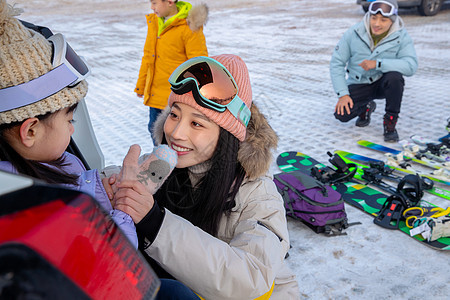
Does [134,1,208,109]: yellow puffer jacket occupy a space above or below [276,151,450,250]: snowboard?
above

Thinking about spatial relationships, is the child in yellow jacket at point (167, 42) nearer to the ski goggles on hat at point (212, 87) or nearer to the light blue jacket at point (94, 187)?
the ski goggles on hat at point (212, 87)

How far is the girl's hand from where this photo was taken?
1.37m

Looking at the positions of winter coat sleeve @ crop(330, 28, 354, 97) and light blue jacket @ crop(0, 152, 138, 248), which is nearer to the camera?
light blue jacket @ crop(0, 152, 138, 248)

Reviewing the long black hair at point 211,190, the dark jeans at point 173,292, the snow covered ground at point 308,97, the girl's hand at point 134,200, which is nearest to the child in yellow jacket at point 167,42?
the snow covered ground at point 308,97

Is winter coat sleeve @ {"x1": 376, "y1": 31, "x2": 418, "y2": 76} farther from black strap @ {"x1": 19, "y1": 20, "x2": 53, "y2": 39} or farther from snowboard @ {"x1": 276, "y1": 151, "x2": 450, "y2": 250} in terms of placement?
black strap @ {"x1": 19, "y1": 20, "x2": 53, "y2": 39}

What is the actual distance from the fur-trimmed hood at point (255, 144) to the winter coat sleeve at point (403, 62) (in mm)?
3377

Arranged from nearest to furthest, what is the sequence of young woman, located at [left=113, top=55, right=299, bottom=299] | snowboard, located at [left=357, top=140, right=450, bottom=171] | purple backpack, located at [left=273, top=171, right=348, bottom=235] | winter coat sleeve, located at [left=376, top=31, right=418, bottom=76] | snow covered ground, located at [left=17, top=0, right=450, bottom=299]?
1. young woman, located at [left=113, top=55, right=299, bottom=299]
2. snow covered ground, located at [left=17, top=0, right=450, bottom=299]
3. purple backpack, located at [left=273, top=171, right=348, bottom=235]
4. snowboard, located at [left=357, top=140, right=450, bottom=171]
5. winter coat sleeve, located at [left=376, top=31, right=418, bottom=76]

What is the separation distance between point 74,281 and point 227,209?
141 centimetres

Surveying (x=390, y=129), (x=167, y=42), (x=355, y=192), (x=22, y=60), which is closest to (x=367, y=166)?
(x=355, y=192)

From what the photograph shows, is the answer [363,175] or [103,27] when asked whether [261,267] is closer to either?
[363,175]

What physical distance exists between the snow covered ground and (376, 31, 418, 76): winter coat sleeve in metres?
0.73

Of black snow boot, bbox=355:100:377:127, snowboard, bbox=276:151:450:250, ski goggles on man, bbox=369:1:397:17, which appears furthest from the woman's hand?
black snow boot, bbox=355:100:377:127

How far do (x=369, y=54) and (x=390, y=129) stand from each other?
3.11 ft

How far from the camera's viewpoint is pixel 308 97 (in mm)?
6520
